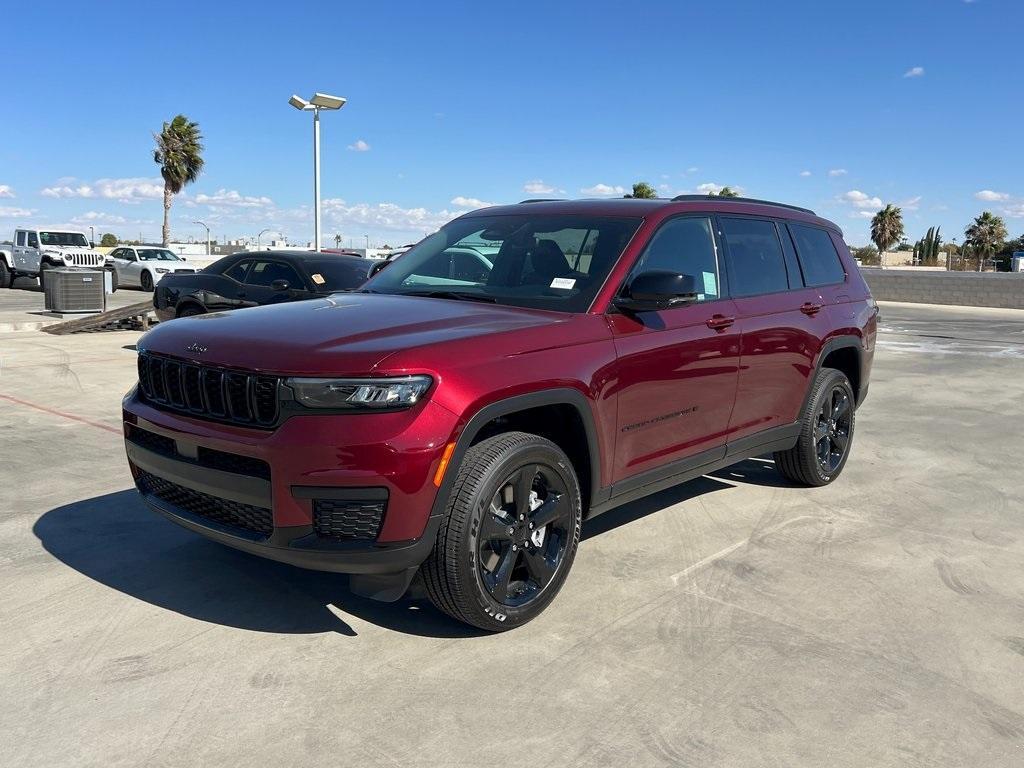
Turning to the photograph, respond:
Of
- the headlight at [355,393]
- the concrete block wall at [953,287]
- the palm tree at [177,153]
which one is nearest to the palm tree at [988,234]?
the concrete block wall at [953,287]

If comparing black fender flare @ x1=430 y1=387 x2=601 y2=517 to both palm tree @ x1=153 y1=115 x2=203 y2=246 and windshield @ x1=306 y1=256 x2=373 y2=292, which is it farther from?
palm tree @ x1=153 y1=115 x2=203 y2=246

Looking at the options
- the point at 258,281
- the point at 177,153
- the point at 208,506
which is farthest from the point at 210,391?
the point at 177,153

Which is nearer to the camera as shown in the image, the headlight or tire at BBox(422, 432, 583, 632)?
the headlight

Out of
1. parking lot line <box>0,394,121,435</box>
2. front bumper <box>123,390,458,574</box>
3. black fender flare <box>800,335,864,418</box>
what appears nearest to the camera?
front bumper <box>123,390,458,574</box>

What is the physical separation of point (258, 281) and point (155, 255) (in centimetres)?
2137

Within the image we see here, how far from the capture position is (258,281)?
10797mm

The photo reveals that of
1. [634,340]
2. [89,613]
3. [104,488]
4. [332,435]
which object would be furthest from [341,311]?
[104,488]

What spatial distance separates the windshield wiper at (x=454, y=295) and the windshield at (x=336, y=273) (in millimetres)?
5541

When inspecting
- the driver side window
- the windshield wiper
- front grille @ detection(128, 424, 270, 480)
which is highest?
the driver side window

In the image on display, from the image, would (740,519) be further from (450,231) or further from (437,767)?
(437,767)

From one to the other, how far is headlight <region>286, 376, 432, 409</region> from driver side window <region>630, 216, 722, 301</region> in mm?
1596

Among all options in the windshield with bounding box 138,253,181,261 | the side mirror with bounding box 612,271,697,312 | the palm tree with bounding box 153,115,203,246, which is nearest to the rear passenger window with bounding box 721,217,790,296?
the side mirror with bounding box 612,271,697,312

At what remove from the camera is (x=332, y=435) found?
3084mm

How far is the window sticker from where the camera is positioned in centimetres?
473
